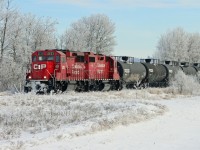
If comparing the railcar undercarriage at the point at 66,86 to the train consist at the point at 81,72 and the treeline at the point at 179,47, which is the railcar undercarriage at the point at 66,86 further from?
the treeline at the point at 179,47

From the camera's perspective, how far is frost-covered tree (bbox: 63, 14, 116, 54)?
76331 millimetres

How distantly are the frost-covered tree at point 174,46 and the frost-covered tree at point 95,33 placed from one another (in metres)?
18.8

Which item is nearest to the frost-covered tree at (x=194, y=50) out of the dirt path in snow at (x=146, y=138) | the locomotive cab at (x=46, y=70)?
the locomotive cab at (x=46, y=70)

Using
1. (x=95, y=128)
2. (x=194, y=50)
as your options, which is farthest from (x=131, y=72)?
(x=194, y=50)

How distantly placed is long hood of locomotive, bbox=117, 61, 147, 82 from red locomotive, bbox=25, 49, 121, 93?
8.89 feet

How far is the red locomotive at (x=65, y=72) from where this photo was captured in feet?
94.5

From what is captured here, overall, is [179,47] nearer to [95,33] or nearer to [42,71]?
[95,33]

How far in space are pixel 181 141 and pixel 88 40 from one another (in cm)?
6747

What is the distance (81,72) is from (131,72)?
313 inches

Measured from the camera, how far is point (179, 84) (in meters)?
36.1

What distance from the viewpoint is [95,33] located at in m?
81.2

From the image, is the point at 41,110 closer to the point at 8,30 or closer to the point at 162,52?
the point at 8,30

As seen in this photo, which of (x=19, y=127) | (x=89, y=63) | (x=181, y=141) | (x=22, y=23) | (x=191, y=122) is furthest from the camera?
(x=22, y=23)

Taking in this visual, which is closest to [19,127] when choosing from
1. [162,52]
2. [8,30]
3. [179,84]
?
[179,84]
